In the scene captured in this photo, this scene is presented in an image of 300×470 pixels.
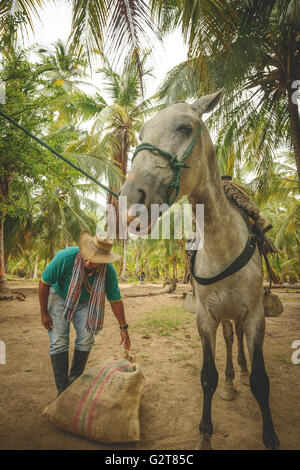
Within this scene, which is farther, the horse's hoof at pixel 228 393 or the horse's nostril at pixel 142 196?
the horse's hoof at pixel 228 393

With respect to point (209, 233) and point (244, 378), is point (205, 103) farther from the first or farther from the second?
point (244, 378)

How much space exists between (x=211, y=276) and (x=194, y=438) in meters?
1.29

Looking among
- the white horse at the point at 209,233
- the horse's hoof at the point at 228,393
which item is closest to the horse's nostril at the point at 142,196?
the white horse at the point at 209,233

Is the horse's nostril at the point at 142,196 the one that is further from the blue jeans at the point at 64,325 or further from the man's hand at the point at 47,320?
the man's hand at the point at 47,320

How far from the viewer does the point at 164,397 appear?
269 centimetres

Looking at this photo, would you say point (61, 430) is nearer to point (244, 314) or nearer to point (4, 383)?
point (4, 383)

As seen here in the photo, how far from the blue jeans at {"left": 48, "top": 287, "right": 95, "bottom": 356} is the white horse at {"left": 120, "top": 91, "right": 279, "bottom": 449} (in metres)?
1.15

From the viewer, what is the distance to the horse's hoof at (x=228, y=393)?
269cm

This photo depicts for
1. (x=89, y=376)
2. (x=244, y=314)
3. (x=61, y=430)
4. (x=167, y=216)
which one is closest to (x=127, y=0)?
(x=244, y=314)

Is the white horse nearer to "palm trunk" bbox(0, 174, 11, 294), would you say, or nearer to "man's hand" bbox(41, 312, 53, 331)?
"man's hand" bbox(41, 312, 53, 331)

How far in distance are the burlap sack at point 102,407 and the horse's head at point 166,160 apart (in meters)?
1.39

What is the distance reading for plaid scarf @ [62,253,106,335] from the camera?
238 cm

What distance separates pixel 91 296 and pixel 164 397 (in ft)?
4.38

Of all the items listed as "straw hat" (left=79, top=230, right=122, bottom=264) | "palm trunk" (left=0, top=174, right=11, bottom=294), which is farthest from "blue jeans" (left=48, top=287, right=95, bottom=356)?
"palm trunk" (left=0, top=174, right=11, bottom=294)
